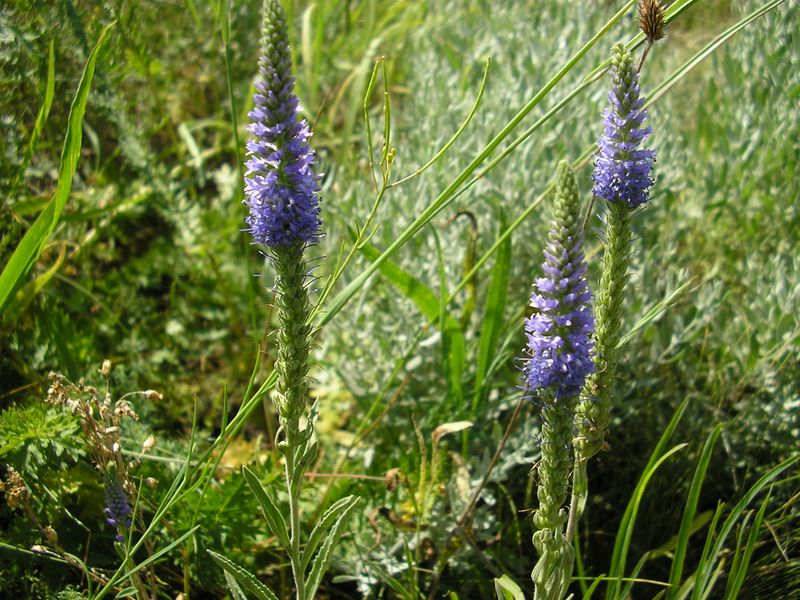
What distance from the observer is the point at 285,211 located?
5.04 feet

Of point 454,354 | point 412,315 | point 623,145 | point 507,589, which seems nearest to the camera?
point 623,145

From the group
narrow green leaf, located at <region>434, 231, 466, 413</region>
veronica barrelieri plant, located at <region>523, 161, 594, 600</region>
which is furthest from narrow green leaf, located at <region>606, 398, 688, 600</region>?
narrow green leaf, located at <region>434, 231, 466, 413</region>

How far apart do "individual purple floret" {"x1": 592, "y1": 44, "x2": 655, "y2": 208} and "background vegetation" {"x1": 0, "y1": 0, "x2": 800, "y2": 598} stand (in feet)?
1.66

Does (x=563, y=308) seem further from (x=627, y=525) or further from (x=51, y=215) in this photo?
(x=51, y=215)

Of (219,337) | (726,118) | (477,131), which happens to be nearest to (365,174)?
(477,131)

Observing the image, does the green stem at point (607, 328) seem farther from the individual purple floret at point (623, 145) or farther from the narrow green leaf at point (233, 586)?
the narrow green leaf at point (233, 586)

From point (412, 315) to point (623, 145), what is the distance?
169 centimetres

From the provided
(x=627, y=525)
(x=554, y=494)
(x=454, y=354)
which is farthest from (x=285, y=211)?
(x=454, y=354)

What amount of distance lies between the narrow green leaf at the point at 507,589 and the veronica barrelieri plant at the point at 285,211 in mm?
396

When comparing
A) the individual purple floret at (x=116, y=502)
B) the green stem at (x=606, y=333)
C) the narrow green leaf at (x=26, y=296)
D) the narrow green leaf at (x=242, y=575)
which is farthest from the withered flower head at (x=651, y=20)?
the narrow green leaf at (x=26, y=296)

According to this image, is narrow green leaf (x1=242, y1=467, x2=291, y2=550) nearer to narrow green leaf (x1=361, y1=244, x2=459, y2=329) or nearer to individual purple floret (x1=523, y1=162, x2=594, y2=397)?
individual purple floret (x1=523, y1=162, x2=594, y2=397)

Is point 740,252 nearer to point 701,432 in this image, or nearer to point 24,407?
point 701,432

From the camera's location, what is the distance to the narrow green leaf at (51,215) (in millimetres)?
2031

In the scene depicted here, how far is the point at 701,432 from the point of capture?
2.93 m
